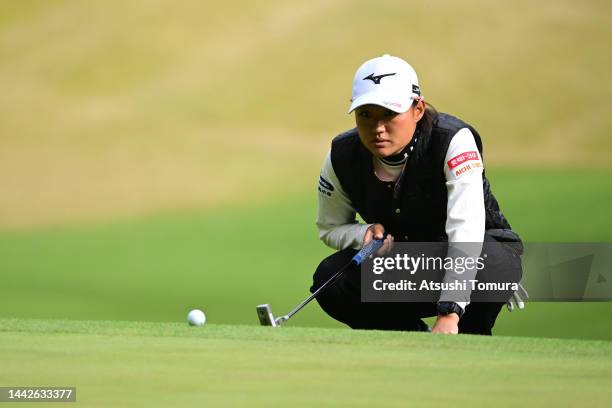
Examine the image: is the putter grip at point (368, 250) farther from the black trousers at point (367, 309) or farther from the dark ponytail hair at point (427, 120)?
the dark ponytail hair at point (427, 120)

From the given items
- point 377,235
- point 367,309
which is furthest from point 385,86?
point 367,309

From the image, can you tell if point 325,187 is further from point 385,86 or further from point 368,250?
point 385,86

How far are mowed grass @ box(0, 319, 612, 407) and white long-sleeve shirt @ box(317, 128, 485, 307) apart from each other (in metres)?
0.73

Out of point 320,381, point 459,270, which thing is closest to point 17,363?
point 320,381

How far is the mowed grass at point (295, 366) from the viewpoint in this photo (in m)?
2.15

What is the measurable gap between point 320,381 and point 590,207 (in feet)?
28.7

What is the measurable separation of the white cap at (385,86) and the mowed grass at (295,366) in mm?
887

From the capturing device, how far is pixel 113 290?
8836mm

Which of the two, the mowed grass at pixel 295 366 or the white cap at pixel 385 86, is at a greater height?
the white cap at pixel 385 86

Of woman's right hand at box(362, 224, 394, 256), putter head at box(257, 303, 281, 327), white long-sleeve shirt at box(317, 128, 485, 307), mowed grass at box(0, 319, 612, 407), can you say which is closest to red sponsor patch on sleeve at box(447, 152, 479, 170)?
white long-sleeve shirt at box(317, 128, 485, 307)

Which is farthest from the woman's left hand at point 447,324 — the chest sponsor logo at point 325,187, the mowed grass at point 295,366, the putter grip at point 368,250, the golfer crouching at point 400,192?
the chest sponsor logo at point 325,187

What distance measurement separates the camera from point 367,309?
167 inches

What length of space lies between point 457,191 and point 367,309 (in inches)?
27.0

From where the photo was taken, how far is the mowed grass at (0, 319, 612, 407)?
7.06 ft
